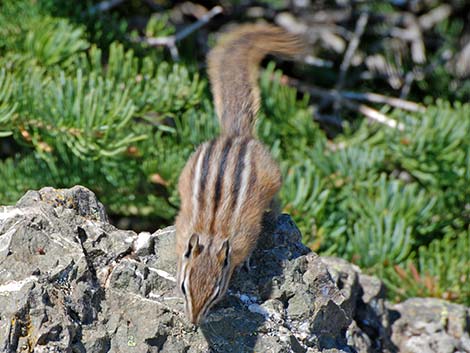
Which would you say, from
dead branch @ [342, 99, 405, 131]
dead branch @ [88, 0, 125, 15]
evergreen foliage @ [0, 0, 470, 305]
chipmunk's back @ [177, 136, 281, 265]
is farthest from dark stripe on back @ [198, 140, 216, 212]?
dead branch @ [88, 0, 125, 15]

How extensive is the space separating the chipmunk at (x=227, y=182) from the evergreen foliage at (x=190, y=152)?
130 mm

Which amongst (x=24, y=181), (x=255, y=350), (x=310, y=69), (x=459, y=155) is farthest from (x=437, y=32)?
(x=255, y=350)

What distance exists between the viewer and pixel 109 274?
1649mm

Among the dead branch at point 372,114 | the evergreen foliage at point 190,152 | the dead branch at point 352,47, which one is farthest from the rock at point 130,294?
the dead branch at point 352,47

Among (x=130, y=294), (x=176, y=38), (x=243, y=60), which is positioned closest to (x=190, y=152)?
(x=243, y=60)

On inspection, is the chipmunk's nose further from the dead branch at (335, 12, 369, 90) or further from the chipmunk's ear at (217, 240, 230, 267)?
the dead branch at (335, 12, 369, 90)

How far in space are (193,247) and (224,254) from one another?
0.08 meters

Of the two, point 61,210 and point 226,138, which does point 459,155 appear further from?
point 61,210

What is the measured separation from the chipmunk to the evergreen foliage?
0.13 m

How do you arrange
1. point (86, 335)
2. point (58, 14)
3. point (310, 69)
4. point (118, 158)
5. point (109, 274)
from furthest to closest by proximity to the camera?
1. point (310, 69)
2. point (58, 14)
3. point (118, 158)
4. point (109, 274)
5. point (86, 335)

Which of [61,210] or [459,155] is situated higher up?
[61,210]

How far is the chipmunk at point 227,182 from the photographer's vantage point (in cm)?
177

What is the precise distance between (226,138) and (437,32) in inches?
63.0

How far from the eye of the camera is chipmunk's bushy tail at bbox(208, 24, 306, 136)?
2.59 metres
